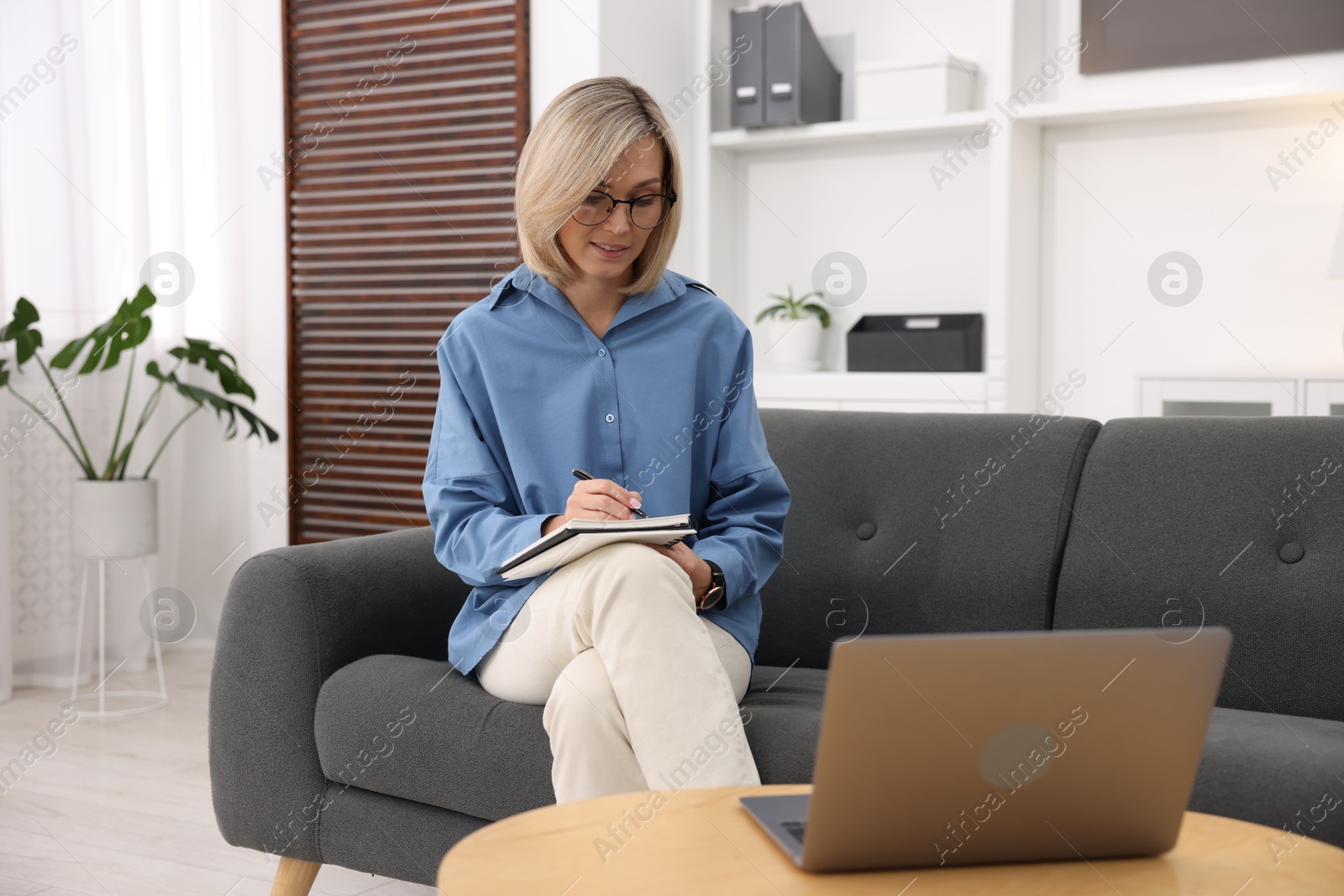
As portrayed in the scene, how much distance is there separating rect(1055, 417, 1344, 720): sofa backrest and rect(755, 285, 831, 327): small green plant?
5.70 feet

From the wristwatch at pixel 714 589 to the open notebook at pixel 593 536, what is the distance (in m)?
0.14

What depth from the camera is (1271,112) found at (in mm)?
3094

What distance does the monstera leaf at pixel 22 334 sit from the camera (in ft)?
10.3

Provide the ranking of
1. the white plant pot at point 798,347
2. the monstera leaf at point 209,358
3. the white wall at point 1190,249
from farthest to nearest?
the white plant pot at point 798,347 < the monstera leaf at point 209,358 < the white wall at point 1190,249

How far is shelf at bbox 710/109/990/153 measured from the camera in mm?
3318

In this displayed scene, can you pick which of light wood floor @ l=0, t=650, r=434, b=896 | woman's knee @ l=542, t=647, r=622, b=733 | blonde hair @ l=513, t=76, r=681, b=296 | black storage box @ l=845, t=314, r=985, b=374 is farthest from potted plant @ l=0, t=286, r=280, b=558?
woman's knee @ l=542, t=647, r=622, b=733

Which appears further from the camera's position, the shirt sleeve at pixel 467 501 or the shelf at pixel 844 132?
the shelf at pixel 844 132

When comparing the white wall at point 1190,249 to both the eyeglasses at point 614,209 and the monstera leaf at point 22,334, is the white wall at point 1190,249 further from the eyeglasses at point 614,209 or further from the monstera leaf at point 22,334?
the monstera leaf at point 22,334

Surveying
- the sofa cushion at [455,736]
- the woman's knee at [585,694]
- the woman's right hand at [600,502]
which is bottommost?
the sofa cushion at [455,736]

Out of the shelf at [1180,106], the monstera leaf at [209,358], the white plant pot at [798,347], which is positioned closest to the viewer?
the shelf at [1180,106]

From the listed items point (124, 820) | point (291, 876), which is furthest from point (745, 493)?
point (124, 820)

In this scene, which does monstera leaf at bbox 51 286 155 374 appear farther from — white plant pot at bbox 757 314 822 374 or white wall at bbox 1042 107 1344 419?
white wall at bbox 1042 107 1344 419

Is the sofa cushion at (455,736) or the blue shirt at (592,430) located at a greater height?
the blue shirt at (592,430)

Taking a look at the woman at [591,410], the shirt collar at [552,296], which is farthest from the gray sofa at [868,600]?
the shirt collar at [552,296]
